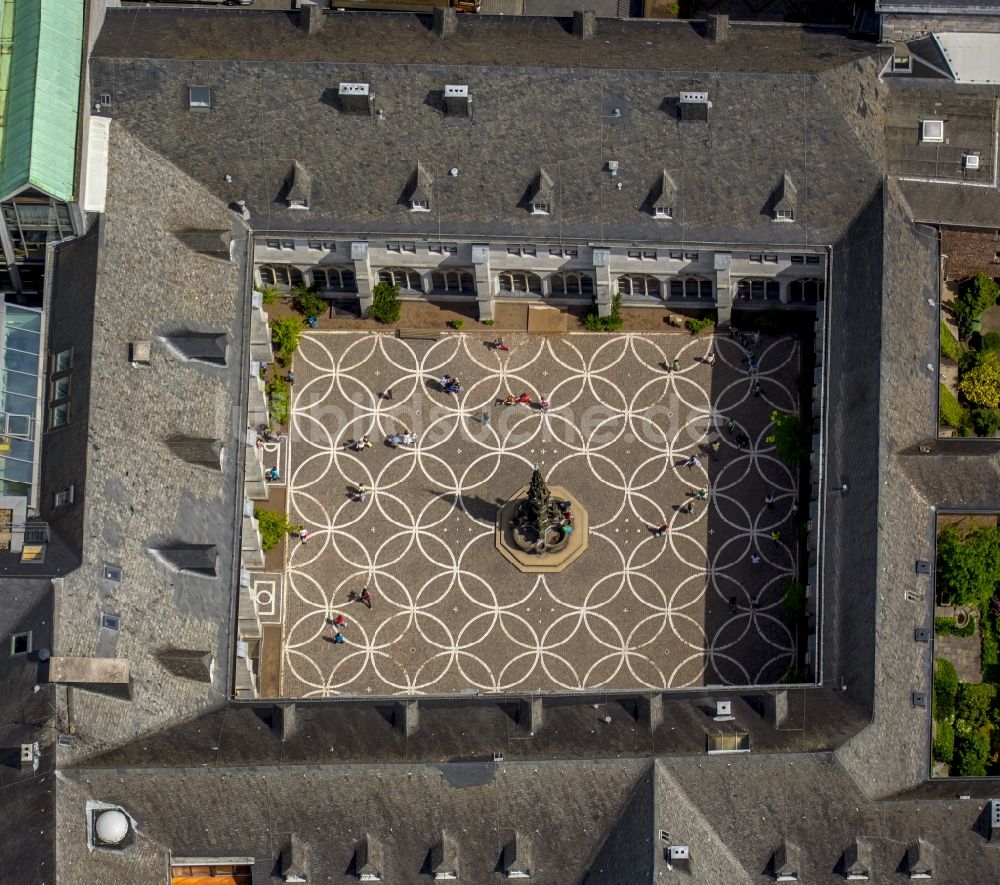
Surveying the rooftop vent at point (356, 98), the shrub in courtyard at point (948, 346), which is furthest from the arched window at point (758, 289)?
the rooftop vent at point (356, 98)

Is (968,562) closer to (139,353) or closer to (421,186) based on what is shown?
(421,186)

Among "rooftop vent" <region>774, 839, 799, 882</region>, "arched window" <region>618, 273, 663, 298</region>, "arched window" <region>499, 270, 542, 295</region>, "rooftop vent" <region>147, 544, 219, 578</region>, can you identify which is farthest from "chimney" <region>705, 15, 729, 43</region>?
→ "rooftop vent" <region>774, 839, 799, 882</region>

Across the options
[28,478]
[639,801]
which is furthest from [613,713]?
[28,478]

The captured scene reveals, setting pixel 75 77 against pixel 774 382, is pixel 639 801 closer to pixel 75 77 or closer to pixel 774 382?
pixel 774 382

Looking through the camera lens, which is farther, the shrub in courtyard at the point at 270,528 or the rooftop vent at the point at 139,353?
the shrub in courtyard at the point at 270,528

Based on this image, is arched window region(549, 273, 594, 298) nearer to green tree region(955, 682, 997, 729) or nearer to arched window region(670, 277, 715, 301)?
arched window region(670, 277, 715, 301)

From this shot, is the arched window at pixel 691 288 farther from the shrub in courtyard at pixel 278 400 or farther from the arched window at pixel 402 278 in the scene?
the shrub in courtyard at pixel 278 400

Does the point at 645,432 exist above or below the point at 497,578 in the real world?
above
